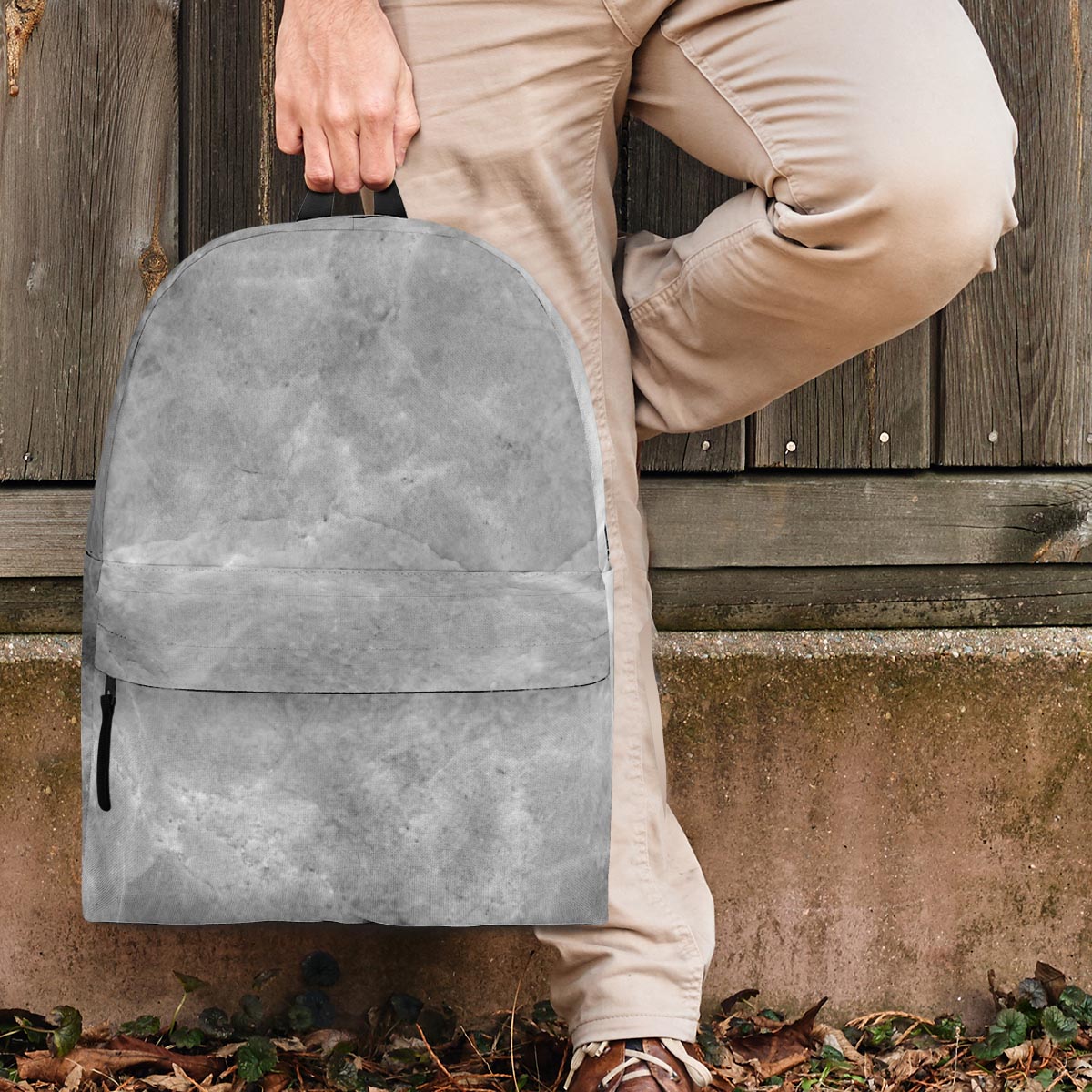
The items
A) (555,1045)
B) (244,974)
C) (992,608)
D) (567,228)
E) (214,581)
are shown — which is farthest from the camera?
(992,608)

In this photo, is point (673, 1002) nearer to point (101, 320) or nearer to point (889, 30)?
point (889, 30)

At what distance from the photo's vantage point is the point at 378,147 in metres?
1.06

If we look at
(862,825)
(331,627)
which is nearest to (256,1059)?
(331,627)

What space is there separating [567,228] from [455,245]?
7.0 inches

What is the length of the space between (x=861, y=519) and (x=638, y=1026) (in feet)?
2.72

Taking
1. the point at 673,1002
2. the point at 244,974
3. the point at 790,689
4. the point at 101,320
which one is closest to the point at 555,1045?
the point at 673,1002

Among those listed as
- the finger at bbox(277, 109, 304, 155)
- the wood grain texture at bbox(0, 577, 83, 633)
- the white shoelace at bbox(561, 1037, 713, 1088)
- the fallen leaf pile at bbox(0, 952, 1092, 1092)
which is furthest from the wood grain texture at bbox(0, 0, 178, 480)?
the white shoelace at bbox(561, 1037, 713, 1088)

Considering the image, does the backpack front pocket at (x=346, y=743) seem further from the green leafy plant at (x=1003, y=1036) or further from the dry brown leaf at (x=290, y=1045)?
the green leafy plant at (x=1003, y=1036)

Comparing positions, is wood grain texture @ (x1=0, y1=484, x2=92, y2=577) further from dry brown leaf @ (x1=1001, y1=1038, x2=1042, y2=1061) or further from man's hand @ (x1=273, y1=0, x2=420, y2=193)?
dry brown leaf @ (x1=1001, y1=1038, x2=1042, y2=1061)

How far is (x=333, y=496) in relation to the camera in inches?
39.0

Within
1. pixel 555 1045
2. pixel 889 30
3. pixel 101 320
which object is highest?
pixel 889 30

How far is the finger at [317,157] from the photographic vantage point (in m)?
1.06

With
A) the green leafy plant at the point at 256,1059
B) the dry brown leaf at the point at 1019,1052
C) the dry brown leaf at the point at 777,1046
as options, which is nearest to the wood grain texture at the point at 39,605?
the green leafy plant at the point at 256,1059

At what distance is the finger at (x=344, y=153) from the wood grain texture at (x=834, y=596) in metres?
0.76
